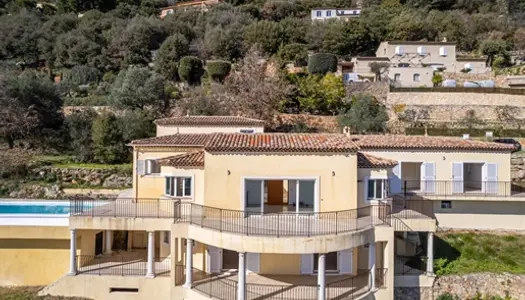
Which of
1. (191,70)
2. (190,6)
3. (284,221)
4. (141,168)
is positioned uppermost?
(190,6)

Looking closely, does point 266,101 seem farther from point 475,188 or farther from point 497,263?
point 497,263

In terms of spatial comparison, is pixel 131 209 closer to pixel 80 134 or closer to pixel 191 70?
pixel 80 134

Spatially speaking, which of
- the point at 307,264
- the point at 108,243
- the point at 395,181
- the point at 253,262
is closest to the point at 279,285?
the point at 253,262

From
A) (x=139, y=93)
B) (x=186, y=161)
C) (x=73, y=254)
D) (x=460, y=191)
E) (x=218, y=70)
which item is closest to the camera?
(x=73, y=254)

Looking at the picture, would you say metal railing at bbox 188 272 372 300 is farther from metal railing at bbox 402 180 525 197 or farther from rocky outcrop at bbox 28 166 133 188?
rocky outcrop at bbox 28 166 133 188

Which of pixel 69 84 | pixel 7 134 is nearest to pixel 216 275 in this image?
pixel 7 134

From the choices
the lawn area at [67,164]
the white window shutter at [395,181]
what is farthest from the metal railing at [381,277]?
the lawn area at [67,164]

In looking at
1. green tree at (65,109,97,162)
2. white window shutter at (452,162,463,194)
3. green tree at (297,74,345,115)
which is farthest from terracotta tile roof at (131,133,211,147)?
green tree at (297,74,345,115)
